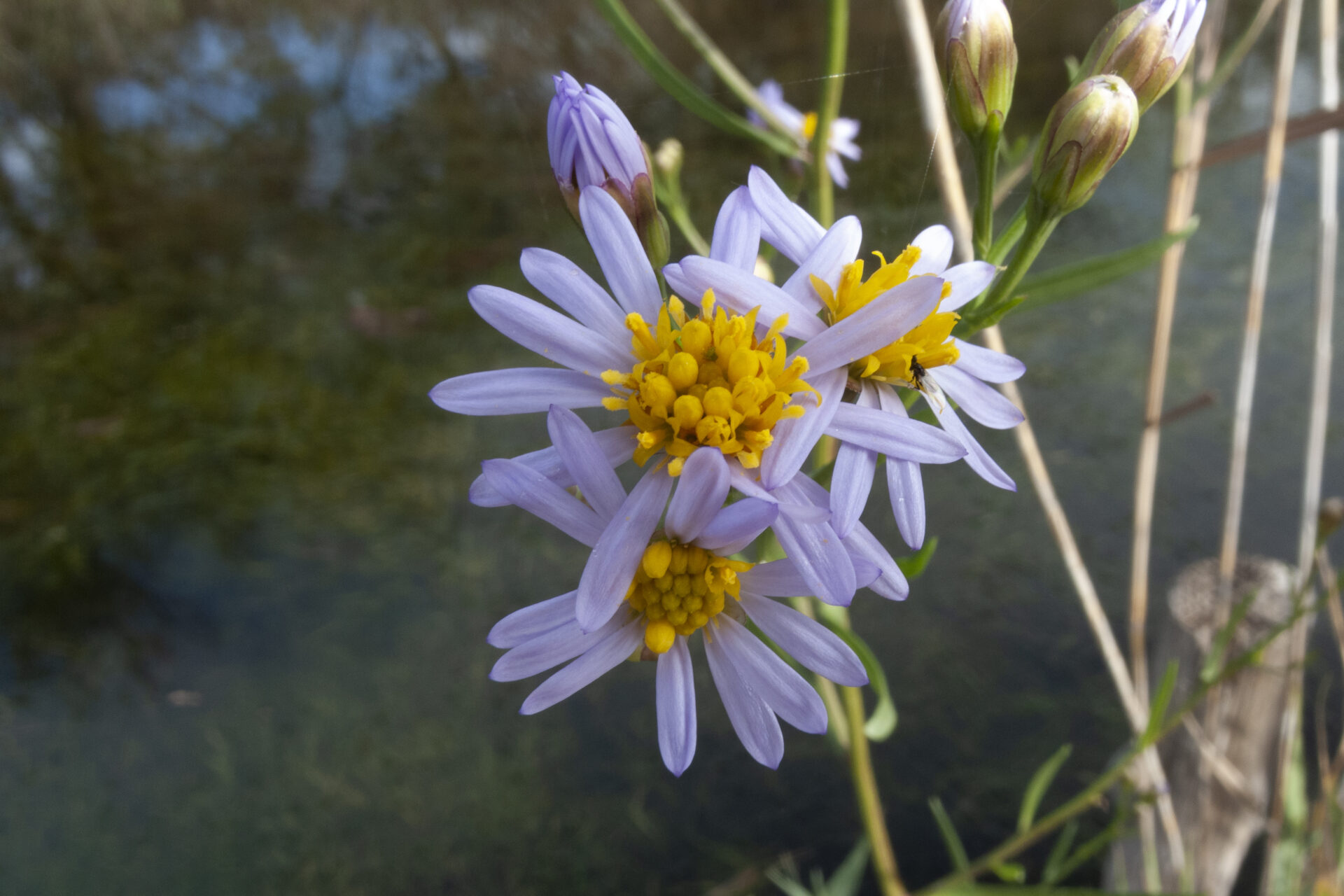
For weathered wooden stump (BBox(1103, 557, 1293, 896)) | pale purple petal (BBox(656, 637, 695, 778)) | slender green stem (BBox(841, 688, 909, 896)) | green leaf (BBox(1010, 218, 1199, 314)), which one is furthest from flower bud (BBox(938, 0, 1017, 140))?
weathered wooden stump (BBox(1103, 557, 1293, 896))

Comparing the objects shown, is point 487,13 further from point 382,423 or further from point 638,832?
point 638,832

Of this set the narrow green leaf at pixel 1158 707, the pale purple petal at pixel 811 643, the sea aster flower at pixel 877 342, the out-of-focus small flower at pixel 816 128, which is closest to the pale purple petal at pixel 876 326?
the sea aster flower at pixel 877 342

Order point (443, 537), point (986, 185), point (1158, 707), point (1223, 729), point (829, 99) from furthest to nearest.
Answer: point (443, 537)
point (1223, 729)
point (1158, 707)
point (829, 99)
point (986, 185)

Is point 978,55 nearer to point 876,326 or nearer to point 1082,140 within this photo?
point 1082,140

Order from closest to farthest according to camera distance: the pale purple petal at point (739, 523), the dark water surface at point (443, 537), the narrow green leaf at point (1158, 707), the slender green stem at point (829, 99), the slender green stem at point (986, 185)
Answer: the pale purple petal at point (739, 523) → the slender green stem at point (986, 185) → the slender green stem at point (829, 99) → the narrow green leaf at point (1158, 707) → the dark water surface at point (443, 537)

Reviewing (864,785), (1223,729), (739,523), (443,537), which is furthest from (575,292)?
(443,537)

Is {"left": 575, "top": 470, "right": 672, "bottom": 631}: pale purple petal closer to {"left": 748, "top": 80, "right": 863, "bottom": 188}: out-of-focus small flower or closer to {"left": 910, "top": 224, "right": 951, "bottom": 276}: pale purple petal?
{"left": 910, "top": 224, "right": 951, "bottom": 276}: pale purple petal

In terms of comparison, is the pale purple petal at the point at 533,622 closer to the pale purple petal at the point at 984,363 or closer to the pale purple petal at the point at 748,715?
the pale purple petal at the point at 748,715
